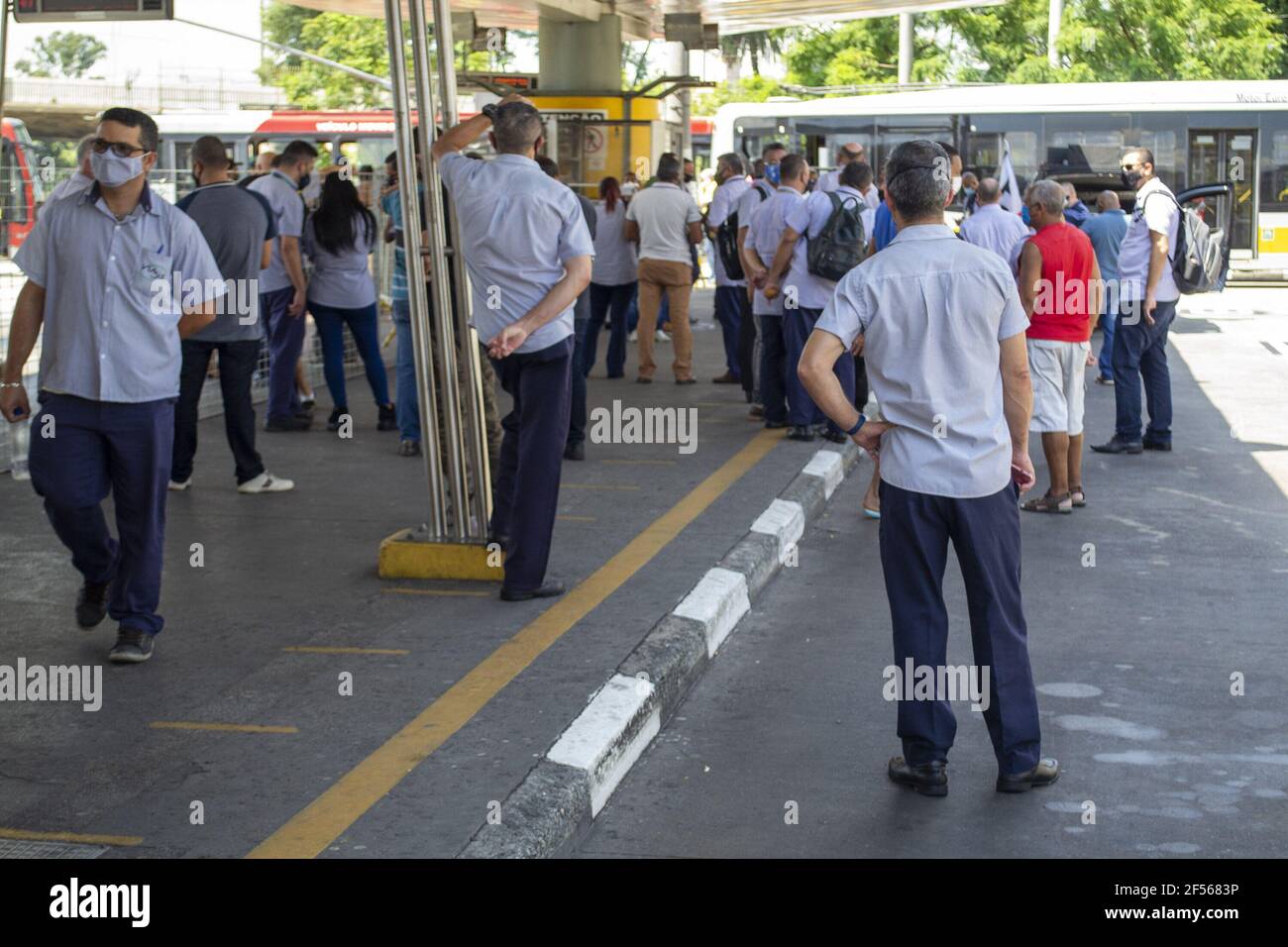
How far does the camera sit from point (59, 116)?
48875mm

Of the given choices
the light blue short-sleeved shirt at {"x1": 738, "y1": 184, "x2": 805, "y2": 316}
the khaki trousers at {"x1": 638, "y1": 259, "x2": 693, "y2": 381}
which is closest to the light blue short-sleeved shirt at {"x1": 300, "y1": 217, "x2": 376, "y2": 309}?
the light blue short-sleeved shirt at {"x1": 738, "y1": 184, "x2": 805, "y2": 316}

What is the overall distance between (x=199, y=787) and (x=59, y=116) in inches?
1896

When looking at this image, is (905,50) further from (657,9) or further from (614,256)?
(614,256)

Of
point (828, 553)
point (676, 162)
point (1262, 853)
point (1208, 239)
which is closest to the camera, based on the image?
point (1262, 853)

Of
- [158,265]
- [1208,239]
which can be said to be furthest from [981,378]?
[1208,239]

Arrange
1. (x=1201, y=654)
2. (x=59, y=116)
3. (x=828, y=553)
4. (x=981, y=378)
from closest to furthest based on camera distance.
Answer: (x=981, y=378) < (x=1201, y=654) < (x=828, y=553) < (x=59, y=116)

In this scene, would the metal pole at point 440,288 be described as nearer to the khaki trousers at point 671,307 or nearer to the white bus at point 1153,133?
the khaki trousers at point 671,307

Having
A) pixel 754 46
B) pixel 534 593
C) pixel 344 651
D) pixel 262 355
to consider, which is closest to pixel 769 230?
pixel 262 355

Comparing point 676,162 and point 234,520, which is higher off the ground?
point 676,162

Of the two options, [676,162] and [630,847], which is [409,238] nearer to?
[630,847]

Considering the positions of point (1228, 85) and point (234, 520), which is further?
point (1228, 85)

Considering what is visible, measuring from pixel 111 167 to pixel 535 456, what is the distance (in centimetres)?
195

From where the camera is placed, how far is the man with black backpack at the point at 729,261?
12953 mm

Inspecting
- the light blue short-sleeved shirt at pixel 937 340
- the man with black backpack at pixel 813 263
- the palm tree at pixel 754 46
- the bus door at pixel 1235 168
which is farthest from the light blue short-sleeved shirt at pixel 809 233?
the palm tree at pixel 754 46
